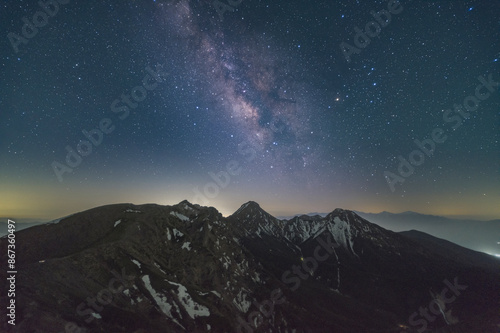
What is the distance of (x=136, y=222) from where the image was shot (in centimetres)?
16688

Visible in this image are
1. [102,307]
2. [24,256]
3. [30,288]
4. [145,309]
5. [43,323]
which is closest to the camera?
[43,323]

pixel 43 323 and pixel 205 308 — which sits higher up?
pixel 43 323

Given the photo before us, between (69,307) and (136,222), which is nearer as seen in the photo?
(69,307)

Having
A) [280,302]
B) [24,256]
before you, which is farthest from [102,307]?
[280,302]

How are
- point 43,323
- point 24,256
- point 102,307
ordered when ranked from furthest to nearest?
point 24,256 < point 102,307 < point 43,323

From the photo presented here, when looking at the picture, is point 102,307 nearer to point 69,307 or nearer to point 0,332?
point 69,307

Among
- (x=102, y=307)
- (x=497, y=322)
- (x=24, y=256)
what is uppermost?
(x=24, y=256)

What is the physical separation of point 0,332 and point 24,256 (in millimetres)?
82365

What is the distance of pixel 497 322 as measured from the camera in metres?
182

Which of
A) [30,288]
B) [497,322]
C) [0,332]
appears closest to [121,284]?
[30,288]

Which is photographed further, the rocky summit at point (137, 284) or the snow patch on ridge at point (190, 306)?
the snow patch on ridge at point (190, 306)

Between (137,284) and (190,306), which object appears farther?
(190,306)

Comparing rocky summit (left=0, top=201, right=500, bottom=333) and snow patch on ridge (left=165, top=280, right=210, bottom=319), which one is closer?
rocky summit (left=0, top=201, right=500, bottom=333)

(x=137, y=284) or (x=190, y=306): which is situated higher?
(x=137, y=284)
